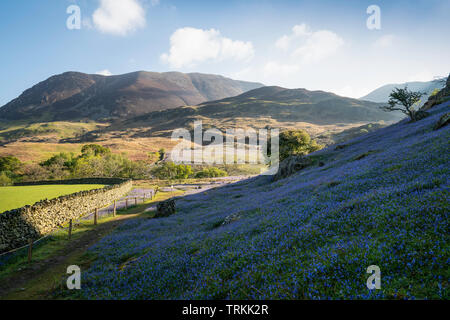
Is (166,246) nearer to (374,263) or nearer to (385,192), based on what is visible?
(374,263)

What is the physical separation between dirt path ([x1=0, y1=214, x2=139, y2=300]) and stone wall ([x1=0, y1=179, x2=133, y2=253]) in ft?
14.2

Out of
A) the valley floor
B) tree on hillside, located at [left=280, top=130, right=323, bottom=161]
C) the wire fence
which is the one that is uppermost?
tree on hillside, located at [left=280, top=130, right=323, bottom=161]

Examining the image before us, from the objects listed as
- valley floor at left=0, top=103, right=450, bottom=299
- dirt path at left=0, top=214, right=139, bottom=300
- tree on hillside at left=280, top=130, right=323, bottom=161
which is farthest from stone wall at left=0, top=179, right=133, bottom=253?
tree on hillside at left=280, top=130, right=323, bottom=161

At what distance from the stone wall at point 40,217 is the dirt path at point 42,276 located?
4.34 meters

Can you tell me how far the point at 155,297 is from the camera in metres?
6.58

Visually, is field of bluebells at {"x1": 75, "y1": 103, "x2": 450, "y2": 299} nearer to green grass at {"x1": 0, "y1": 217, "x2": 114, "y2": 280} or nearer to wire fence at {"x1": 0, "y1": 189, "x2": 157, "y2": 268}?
green grass at {"x1": 0, "y1": 217, "x2": 114, "y2": 280}

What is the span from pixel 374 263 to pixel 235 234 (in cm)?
580

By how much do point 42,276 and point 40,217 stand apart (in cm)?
1118

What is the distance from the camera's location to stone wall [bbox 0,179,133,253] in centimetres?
1706

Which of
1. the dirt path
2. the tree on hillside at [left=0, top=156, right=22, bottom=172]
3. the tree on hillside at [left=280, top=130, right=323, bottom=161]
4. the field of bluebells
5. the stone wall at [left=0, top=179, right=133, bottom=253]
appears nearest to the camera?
the field of bluebells

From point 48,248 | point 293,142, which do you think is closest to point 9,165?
point 48,248

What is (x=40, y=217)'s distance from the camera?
20.7 metres

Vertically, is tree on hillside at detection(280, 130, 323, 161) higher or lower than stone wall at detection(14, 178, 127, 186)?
higher
